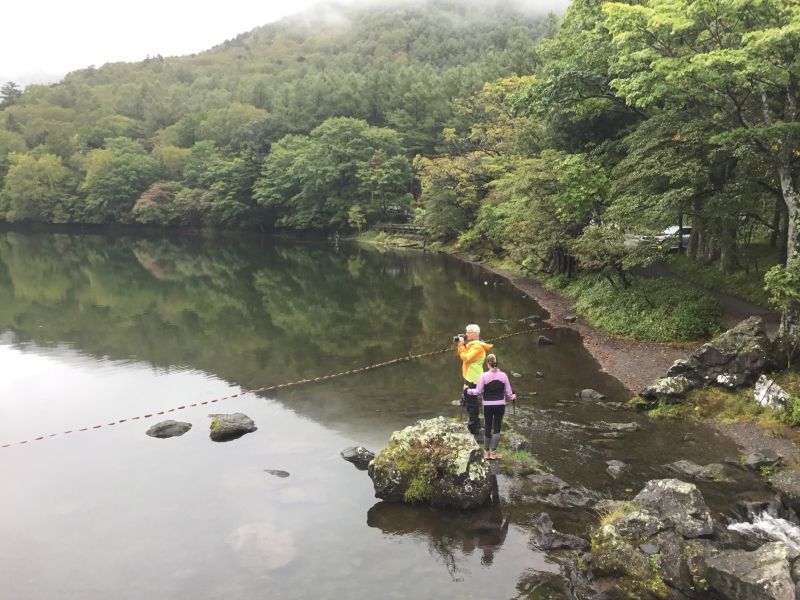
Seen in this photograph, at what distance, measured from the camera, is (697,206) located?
20.0 m

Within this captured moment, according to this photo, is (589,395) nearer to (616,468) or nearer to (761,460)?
(616,468)

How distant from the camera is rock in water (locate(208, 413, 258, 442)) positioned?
46.3ft

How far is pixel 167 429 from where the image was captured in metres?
14.7

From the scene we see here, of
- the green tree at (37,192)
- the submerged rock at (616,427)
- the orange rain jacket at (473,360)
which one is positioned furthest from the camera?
the green tree at (37,192)

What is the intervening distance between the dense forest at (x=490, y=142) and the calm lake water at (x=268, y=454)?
584cm

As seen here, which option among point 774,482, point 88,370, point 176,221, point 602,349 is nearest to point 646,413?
point 774,482

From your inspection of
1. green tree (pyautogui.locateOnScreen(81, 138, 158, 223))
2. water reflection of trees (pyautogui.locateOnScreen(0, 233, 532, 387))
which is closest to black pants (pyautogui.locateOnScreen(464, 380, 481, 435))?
water reflection of trees (pyautogui.locateOnScreen(0, 233, 532, 387))

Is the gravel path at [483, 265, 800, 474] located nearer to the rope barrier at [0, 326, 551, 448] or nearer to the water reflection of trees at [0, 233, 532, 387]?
the rope barrier at [0, 326, 551, 448]

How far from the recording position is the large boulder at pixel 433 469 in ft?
32.7

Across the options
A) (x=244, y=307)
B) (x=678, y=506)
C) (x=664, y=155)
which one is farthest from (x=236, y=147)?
(x=678, y=506)

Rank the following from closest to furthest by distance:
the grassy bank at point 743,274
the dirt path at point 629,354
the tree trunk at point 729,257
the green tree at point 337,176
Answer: the dirt path at point 629,354, the grassy bank at point 743,274, the tree trunk at point 729,257, the green tree at point 337,176

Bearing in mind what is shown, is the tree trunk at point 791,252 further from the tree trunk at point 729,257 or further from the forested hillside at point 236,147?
the forested hillside at point 236,147

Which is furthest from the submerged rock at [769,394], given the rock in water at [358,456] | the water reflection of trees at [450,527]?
the rock in water at [358,456]

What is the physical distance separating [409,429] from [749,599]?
5762 mm
